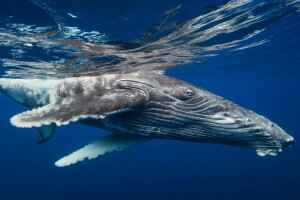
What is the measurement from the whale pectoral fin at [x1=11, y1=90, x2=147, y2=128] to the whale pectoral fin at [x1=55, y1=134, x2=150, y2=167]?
107 cm

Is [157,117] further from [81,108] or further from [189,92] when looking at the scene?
[81,108]

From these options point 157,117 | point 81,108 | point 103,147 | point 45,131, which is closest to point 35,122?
point 81,108

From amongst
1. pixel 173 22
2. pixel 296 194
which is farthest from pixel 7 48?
pixel 296 194

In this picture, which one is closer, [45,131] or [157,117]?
[157,117]

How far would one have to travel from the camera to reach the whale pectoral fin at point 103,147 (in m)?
4.53

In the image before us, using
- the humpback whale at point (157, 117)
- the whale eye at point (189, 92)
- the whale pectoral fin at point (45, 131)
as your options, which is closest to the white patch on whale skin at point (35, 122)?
the humpback whale at point (157, 117)

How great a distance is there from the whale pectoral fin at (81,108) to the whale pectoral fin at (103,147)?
1075 mm

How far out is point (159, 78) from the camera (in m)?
5.05

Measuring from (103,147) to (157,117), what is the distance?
1436 mm

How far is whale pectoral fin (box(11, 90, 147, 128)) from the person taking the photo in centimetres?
369

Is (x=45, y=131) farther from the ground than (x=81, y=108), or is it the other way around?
(x=81, y=108)

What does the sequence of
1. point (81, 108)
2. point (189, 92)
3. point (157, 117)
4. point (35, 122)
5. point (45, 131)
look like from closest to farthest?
point (81, 108)
point (35, 122)
point (157, 117)
point (189, 92)
point (45, 131)

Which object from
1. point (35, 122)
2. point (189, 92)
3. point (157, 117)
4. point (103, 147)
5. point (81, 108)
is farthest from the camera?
point (103, 147)

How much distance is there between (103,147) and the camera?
183 inches
